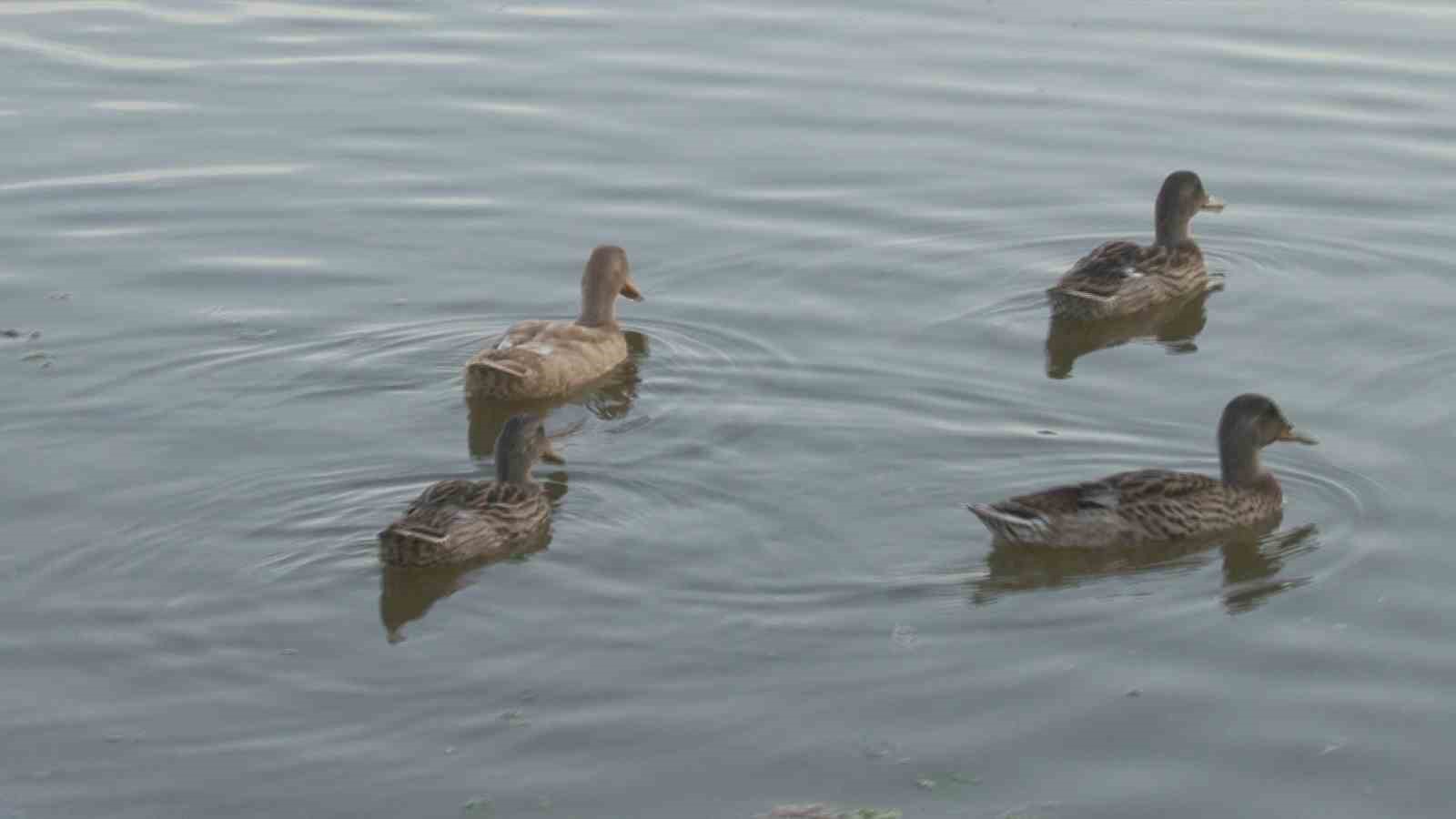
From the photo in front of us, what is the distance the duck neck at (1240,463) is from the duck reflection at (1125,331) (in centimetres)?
217

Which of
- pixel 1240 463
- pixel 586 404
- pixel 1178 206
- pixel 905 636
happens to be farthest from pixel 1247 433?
pixel 1178 206

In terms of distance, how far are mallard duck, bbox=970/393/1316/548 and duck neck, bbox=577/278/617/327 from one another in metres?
4.00

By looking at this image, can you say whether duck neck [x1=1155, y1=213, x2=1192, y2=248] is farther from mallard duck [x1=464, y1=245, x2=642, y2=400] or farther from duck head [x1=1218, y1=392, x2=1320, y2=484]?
duck head [x1=1218, y1=392, x2=1320, y2=484]

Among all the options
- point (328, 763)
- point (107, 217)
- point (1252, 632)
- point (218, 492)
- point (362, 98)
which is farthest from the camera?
point (362, 98)

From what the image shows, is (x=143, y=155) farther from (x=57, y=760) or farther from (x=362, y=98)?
(x=57, y=760)

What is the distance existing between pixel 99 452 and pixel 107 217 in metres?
4.74

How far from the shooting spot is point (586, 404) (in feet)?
47.0

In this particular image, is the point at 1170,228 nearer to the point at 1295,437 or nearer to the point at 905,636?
the point at 1295,437

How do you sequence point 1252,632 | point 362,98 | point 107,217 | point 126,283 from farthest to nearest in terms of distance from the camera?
1. point 362,98
2. point 107,217
3. point 126,283
4. point 1252,632

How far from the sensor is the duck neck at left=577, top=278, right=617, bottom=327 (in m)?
15.0

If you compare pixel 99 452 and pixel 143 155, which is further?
pixel 143 155

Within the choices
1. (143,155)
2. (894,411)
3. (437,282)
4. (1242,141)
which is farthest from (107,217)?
(1242,141)

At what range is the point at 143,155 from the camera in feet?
60.8

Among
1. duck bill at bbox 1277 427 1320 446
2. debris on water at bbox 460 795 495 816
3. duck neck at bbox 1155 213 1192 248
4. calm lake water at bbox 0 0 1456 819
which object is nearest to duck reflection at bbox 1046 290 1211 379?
calm lake water at bbox 0 0 1456 819
